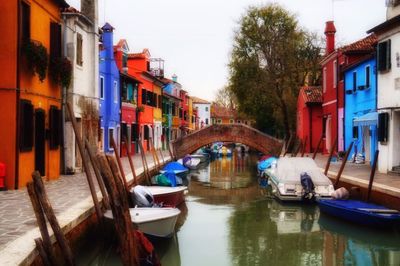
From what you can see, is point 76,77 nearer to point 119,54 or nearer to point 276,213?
point 276,213

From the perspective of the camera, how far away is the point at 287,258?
1090cm

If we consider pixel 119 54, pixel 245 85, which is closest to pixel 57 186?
pixel 119 54

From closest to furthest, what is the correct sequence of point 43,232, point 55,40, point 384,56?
1. point 43,232
2. point 55,40
3. point 384,56

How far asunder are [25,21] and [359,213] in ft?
33.0

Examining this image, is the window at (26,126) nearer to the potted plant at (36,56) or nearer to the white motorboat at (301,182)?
the potted plant at (36,56)

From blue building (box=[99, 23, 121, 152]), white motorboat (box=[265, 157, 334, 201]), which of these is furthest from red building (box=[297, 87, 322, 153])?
white motorboat (box=[265, 157, 334, 201])

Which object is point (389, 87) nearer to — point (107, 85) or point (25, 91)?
A: point (25, 91)

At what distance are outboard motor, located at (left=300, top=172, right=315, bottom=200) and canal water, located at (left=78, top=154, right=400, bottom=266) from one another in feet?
1.30

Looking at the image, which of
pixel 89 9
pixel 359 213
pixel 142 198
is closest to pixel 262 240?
pixel 359 213

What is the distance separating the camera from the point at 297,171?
60.1 ft

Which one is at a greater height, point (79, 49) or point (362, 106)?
point (79, 49)

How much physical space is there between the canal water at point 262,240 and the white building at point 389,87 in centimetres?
356

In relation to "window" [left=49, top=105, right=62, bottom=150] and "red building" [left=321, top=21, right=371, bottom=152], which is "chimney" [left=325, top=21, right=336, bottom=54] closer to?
"red building" [left=321, top=21, right=371, bottom=152]

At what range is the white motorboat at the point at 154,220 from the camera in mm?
10414
